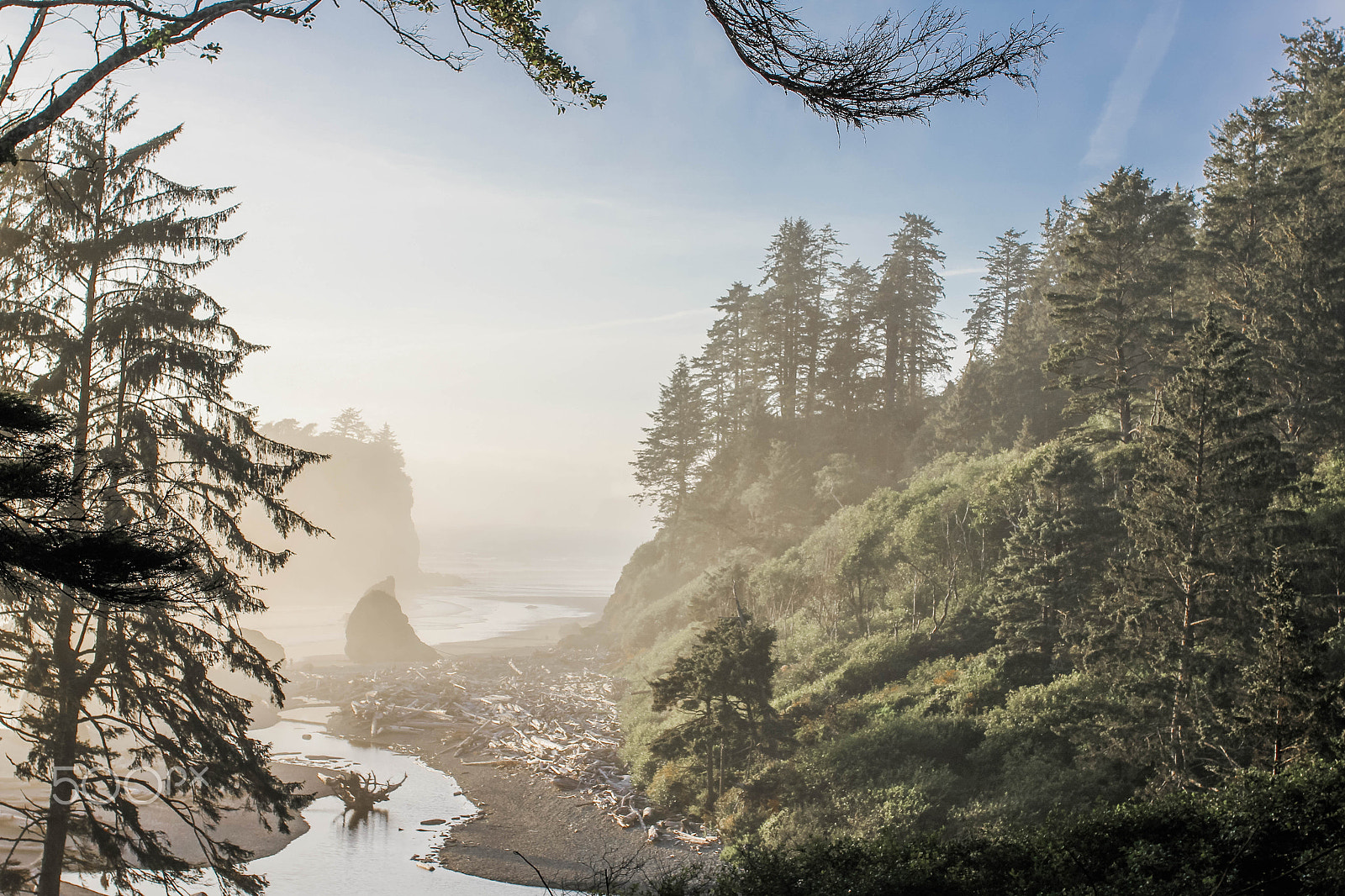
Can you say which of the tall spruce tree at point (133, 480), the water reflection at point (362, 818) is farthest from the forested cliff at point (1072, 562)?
the tall spruce tree at point (133, 480)

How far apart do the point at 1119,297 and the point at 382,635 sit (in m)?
48.2

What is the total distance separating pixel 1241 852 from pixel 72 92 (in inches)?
576

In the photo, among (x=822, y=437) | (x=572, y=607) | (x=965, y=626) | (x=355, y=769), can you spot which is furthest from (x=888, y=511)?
(x=572, y=607)

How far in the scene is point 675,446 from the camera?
54.0m

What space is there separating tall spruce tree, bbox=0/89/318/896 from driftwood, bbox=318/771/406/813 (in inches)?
365

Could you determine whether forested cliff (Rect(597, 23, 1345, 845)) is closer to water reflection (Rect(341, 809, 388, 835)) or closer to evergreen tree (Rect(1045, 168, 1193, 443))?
evergreen tree (Rect(1045, 168, 1193, 443))

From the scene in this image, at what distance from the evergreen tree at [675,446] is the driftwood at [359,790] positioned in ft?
108

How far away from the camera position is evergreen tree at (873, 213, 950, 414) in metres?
49.9

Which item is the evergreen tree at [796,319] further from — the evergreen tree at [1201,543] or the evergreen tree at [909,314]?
the evergreen tree at [1201,543]

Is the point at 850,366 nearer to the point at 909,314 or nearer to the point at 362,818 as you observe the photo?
the point at 909,314

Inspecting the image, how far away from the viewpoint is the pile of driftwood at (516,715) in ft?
75.8

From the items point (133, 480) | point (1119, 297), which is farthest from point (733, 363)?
point (133, 480)

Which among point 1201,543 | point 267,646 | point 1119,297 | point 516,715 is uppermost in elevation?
point 1119,297

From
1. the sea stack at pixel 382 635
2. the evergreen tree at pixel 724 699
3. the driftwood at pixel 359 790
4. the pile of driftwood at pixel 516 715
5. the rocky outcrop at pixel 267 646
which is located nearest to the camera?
the evergreen tree at pixel 724 699
